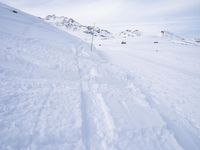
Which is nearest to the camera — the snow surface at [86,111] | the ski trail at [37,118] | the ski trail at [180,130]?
the ski trail at [37,118]

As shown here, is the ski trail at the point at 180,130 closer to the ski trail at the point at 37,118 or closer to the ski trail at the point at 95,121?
the ski trail at the point at 95,121

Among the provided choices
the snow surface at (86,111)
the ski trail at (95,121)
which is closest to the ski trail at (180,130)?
the snow surface at (86,111)

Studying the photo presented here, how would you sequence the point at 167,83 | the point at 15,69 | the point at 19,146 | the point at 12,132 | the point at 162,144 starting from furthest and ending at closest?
the point at 167,83 < the point at 15,69 < the point at 162,144 < the point at 12,132 < the point at 19,146

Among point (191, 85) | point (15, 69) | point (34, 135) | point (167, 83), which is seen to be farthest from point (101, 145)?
point (191, 85)

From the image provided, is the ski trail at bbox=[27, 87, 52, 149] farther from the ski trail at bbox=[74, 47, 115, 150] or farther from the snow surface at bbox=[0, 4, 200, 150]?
the ski trail at bbox=[74, 47, 115, 150]

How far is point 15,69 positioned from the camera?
7363 mm

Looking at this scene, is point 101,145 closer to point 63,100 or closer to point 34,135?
point 34,135

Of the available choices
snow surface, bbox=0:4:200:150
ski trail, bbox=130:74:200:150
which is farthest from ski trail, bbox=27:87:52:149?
ski trail, bbox=130:74:200:150

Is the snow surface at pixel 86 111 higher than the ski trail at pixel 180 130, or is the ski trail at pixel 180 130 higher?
the snow surface at pixel 86 111

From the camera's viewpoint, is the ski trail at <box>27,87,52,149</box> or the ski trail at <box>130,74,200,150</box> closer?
the ski trail at <box>27,87,52,149</box>

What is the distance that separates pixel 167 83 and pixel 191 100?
2.20 meters

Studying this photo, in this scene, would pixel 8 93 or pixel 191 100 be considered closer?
pixel 8 93

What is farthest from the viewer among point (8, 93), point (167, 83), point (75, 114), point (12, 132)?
point (167, 83)

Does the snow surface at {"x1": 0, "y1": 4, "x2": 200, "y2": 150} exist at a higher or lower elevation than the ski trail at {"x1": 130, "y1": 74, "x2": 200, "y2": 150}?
higher
